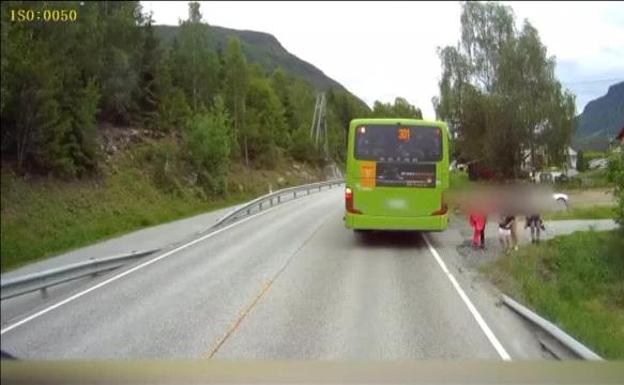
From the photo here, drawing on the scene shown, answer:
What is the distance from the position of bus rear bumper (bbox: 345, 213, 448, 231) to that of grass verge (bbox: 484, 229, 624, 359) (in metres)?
2.54

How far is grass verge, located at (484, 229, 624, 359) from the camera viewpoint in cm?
862

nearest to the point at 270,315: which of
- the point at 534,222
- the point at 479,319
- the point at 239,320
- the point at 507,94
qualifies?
the point at 239,320

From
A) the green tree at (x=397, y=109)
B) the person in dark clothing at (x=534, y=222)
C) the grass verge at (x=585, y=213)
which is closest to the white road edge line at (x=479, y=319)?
the person in dark clothing at (x=534, y=222)

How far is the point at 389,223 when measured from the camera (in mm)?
14500

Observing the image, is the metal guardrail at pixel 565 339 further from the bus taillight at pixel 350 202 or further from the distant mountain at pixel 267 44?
the bus taillight at pixel 350 202

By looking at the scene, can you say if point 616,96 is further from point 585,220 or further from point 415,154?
point 415,154

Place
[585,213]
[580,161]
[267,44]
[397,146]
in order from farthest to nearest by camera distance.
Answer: [397,146] → [585,213] → [580,161] → [267,44]

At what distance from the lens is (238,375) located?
4426mm

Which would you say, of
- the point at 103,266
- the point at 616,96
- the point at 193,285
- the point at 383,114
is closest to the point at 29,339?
the point at 103,266

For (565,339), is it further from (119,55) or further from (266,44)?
(119,55)

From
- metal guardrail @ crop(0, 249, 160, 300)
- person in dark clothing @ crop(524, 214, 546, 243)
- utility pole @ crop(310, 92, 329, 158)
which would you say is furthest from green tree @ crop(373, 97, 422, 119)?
metal guardrail @ crop(0, 249, 160, 300)

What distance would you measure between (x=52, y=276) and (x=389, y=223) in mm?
11255

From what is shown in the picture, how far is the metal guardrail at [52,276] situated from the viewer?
3.42m

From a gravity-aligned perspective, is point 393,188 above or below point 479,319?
above
